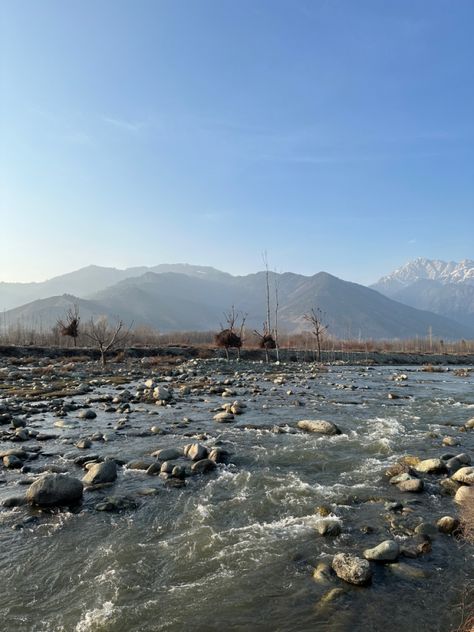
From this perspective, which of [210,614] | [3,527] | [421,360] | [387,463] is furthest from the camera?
[421,360]

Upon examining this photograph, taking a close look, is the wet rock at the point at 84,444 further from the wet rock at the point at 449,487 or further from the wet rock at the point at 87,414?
the wet rock at the point at 449,487

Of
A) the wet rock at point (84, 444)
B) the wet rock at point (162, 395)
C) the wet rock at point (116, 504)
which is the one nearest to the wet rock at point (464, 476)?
the wet rock at point (116, 504)

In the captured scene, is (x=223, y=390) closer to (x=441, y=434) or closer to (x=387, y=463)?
(x=441, y=434)

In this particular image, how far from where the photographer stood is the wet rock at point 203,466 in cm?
1004

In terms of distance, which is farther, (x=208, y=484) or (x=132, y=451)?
(x=132, y=451)

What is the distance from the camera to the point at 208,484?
363 inches

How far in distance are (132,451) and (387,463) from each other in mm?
6892

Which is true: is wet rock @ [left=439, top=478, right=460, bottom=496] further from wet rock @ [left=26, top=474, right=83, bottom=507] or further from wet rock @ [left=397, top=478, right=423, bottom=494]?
wet rock @ [left=26, top=474, right=83, bottom=507]

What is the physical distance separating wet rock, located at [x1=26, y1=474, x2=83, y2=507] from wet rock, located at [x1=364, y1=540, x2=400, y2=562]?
5561 mm

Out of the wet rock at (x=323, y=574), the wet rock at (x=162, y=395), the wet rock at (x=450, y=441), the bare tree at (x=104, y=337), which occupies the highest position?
the bare tree at (x=104, y=337)

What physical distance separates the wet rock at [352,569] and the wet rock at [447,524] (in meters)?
2.06

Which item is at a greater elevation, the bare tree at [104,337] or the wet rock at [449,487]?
the bare tree at [104,337]

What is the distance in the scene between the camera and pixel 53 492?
802cm

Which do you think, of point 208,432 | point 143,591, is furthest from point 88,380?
point 143,591
